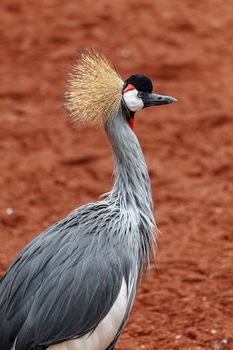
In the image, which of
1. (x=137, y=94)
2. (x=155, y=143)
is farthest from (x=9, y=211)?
(x=137, y=94)

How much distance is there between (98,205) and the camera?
3773 mm

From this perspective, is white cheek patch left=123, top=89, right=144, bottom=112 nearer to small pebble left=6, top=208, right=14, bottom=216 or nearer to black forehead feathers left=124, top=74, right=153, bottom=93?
black forehead feathers left=124, top=74, right=153, bottom=93

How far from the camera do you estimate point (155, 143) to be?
5910 millimetres

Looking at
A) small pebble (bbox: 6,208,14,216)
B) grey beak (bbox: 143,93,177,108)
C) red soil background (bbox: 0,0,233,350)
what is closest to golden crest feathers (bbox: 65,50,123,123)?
grey beak (bbox: 143,93,177,108)

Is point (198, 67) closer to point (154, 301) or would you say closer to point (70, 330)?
point (154, 301)

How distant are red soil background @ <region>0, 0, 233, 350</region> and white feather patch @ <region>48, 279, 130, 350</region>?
68 cm

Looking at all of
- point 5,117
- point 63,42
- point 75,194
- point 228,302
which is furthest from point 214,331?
point 63,42

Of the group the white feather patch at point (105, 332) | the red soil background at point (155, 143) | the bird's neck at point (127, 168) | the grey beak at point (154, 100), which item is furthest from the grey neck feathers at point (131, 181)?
the red soil background at point (155, 143)

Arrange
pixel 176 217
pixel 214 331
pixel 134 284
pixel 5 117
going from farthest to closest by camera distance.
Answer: pixel 5 117
pixel 176 217
pixel 214 331
pixel 134 284

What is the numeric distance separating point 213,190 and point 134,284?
75.8 inches

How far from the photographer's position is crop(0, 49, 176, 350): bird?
11.3ft

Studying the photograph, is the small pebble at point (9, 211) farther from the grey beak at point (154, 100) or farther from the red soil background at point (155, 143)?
the grey beak at point (154, 100)

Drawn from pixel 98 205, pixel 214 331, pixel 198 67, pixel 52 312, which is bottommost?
pixel 214 331

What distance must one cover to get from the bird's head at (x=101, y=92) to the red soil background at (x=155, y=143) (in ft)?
3.84
